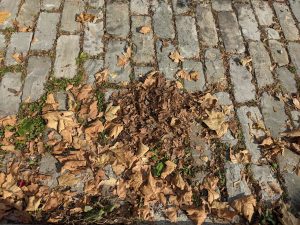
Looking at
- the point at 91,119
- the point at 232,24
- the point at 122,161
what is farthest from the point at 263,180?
the point at 232,24

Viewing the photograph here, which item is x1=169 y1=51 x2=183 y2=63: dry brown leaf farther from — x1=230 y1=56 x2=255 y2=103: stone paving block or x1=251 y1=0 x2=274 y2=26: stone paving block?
x1=251 y1=0 x2=274 y2=26: stone paving block

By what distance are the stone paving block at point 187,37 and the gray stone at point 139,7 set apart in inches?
16.0

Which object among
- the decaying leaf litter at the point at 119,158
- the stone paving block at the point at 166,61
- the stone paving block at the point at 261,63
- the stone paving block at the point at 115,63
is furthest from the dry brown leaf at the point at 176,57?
the stone paving block at the point at 261,63

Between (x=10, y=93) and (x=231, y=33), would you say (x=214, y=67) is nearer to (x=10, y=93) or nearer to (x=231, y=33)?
(x=231, y=33)

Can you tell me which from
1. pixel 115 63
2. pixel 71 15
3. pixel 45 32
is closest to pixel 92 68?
pixel 115 63

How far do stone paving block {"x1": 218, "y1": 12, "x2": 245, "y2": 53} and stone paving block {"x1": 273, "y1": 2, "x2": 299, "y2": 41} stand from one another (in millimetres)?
585

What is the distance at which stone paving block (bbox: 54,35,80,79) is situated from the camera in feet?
12.6

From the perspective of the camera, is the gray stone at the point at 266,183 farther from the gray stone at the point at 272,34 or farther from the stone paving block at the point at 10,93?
the stone paving block at the point at 10,93

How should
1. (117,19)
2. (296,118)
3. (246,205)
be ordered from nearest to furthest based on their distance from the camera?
(246,205), (296,118), (117,19)

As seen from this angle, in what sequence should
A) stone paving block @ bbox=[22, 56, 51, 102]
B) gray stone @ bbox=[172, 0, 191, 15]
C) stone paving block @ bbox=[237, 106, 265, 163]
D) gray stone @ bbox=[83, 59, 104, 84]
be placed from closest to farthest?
1. stone paving block @ bbox=[237, 106, 265, 163]
2. stone paving block @ bbox=[22, 56, 51, 102]
3. gray stone @ bbox=[83, 59, 104, 84]
4. gray stone @ bbox=[172, 0, 191, 15]

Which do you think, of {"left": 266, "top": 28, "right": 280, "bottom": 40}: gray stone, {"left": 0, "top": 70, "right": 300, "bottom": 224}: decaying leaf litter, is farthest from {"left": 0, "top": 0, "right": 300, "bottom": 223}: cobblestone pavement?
{"left": 0, "top": 70, "right": 300, "bottom": 224}: decaying leaf litter

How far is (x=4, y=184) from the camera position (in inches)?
122

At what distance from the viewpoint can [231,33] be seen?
4367 mm

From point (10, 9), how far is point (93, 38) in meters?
1.07
